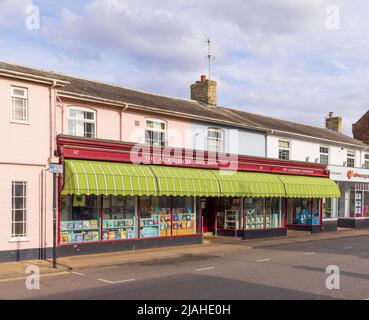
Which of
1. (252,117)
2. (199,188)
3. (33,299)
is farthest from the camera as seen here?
(252,117)

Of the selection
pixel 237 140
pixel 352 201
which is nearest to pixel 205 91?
pixel 237 140

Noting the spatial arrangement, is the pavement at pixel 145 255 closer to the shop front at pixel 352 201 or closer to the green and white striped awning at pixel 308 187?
the green and white striped awning at pixel 308 187

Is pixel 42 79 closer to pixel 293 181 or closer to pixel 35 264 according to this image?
pixel 35 264

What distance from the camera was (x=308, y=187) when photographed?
26.7m

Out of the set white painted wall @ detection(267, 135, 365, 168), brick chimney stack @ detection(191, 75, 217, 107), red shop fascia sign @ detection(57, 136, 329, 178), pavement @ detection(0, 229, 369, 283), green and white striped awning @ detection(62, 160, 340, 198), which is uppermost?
brick chimney stack @ detection(191, 75, 217, 107)

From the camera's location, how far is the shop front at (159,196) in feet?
55.0

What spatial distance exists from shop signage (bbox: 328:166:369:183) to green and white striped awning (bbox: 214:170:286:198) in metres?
7.12

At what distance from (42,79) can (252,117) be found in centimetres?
1664

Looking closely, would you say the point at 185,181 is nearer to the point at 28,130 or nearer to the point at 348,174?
the point at 28,130

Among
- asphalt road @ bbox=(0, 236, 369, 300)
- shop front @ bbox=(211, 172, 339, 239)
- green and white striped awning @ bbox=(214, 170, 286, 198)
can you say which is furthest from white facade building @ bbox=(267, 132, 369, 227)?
asphalt road @ bbox=(0, 236, 369, 300)

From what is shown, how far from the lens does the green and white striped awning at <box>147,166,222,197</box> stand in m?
18.8

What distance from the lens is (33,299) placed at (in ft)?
32.2

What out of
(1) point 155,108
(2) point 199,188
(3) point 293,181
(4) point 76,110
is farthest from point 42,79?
(3) point 293,181

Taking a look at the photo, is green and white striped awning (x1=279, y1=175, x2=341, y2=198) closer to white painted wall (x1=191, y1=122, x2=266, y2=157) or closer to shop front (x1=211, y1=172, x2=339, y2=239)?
shop front (x1=211, y1=172, x2=339, y2=239)
